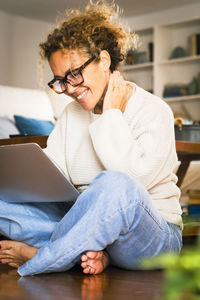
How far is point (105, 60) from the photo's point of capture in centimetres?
175

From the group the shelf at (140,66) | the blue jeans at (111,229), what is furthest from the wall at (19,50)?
Answer: the blue jeans at (111,229)

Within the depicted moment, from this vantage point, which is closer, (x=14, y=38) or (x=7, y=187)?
(x=7, y=187)

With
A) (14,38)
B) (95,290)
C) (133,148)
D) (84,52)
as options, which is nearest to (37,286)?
(95,290)

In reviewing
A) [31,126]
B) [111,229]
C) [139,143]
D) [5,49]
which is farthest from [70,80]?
[5,49]

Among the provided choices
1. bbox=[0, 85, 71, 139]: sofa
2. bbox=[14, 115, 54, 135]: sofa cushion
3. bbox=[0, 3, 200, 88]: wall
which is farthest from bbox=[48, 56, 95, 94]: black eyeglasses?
bbox=[0, 3, 200, 88]: wall

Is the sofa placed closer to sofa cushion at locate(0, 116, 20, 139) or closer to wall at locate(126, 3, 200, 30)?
sofa cushion at locate(0, 116, 20, 139)

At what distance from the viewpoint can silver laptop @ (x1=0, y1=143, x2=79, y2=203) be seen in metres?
1.52

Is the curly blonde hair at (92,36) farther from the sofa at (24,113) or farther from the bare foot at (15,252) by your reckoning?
the sofa at (24,113)

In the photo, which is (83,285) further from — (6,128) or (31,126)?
(31,126)

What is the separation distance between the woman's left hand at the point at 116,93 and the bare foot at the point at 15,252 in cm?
52

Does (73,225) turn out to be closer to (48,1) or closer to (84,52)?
(84,52)

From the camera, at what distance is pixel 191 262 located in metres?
0.34

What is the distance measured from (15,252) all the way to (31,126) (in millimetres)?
1768

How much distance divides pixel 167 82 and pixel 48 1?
205 cm
